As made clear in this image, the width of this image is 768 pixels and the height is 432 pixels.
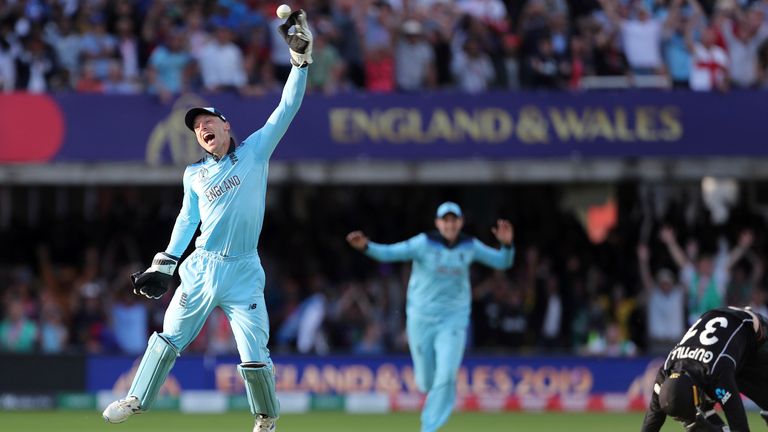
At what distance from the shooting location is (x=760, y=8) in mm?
19922

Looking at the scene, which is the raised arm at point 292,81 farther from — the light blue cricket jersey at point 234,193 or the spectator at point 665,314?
the spectator at point 665,314

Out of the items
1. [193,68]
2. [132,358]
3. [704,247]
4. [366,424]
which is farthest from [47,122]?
[704,247]

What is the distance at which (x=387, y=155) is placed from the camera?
18734 mm

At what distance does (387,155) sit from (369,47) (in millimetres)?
1483

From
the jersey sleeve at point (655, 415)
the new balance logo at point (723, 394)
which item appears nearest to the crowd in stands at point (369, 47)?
the jersey sleeve at point (655, 415)

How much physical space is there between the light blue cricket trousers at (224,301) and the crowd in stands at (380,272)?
9.05m

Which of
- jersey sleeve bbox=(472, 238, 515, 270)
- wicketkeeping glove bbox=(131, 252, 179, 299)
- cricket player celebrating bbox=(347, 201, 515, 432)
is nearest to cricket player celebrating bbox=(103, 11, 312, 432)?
wicketkeeping glove bbox=(131, 252, 179, 299)

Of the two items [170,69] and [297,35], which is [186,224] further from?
[170,69]

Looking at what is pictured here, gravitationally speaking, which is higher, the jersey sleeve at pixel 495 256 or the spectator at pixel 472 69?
the spectator at pixel 472 69

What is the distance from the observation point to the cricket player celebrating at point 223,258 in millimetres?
9539

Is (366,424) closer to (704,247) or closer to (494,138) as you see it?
(494,138)

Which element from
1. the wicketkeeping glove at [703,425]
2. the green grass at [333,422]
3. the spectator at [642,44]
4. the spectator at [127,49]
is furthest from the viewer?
the spectator at [642,44]

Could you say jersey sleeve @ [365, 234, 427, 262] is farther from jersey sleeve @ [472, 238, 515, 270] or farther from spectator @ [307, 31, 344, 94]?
spectator @ [307, 31, 344, 94]

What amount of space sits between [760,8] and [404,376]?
23.8 feet
